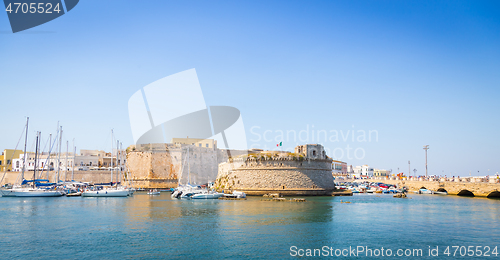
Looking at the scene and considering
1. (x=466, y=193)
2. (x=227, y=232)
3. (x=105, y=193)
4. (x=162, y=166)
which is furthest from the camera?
(x=162, y=166)

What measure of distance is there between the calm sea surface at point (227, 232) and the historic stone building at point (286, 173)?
10304 mm

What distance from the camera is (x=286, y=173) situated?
31.6 m

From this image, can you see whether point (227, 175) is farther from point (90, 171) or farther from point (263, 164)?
point (90, 171)

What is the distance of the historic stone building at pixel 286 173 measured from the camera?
31.5 m

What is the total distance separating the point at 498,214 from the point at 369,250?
510 inches

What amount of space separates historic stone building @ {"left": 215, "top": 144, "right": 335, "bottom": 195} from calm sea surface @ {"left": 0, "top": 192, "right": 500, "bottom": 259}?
10.3 meters

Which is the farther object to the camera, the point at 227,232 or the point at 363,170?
the point at 363,170

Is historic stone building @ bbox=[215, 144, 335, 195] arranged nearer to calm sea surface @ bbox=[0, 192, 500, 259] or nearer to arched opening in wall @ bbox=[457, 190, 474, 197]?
calm sea surface @ bbox=[0, 192, 500, 259]

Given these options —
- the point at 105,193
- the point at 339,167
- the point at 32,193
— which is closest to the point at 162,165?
the point at 105,193

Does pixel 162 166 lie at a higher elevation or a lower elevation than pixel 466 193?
higher

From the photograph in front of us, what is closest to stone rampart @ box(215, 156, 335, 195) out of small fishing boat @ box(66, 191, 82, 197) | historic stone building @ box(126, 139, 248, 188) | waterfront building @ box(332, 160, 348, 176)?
small fishing boat @ box(66, 191, 82, 197)

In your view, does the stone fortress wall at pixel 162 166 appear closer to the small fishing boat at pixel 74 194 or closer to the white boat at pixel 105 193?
the small fishing boat at pixel 74 194

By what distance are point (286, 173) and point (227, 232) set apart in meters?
17.6

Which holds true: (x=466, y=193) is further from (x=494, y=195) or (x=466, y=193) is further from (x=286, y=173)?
(x=286, y=173)
